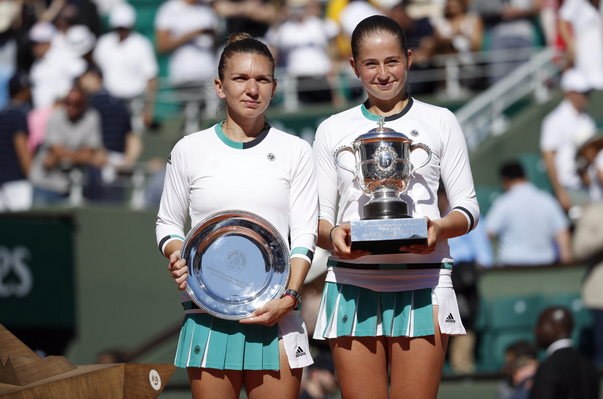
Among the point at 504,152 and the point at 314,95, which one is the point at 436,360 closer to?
the point at 504,152

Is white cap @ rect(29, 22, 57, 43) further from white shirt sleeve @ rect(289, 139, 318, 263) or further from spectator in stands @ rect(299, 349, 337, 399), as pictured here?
white shirt sleeve @ rect(289, 139, 318, 263)

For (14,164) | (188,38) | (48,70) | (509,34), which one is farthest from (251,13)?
(14,164)

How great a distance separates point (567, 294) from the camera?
7.67m

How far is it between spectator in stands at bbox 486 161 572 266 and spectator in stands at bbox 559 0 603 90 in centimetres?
197

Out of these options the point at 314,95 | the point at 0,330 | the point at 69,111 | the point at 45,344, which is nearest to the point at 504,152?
the point at 314,95

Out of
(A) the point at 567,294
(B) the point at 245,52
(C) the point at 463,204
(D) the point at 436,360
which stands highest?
(B) the point at 245,52

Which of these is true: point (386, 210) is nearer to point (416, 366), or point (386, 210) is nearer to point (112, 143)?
point (416, 366)

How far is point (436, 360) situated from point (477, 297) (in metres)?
4.06

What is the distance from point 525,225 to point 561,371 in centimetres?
238

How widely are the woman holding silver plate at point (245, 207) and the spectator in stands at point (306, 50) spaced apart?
7104 millimetres

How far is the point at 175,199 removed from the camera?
3.17 metres

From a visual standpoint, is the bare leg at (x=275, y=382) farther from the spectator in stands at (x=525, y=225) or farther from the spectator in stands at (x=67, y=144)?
the spectator in stands at (x=67, y=144)

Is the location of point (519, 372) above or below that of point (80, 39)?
below

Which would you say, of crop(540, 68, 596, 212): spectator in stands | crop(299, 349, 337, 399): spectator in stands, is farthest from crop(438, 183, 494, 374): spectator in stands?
crop(540, 68, 596, 212): spectator in stands
